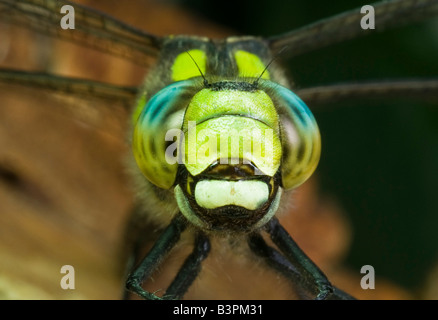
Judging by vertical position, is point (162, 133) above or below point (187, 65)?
below

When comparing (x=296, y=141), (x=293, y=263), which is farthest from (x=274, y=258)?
(x=296, y=141)

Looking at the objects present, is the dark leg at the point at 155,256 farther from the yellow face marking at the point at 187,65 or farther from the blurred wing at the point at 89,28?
the blurred wing at the point at 89,28

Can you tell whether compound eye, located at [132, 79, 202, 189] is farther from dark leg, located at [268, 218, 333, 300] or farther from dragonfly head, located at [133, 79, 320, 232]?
dark leg, located at [268, 218, 333, 300]

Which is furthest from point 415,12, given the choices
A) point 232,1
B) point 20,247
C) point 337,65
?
point 20,247

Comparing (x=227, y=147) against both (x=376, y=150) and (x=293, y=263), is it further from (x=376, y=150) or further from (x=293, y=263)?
(x=376, y=150)
